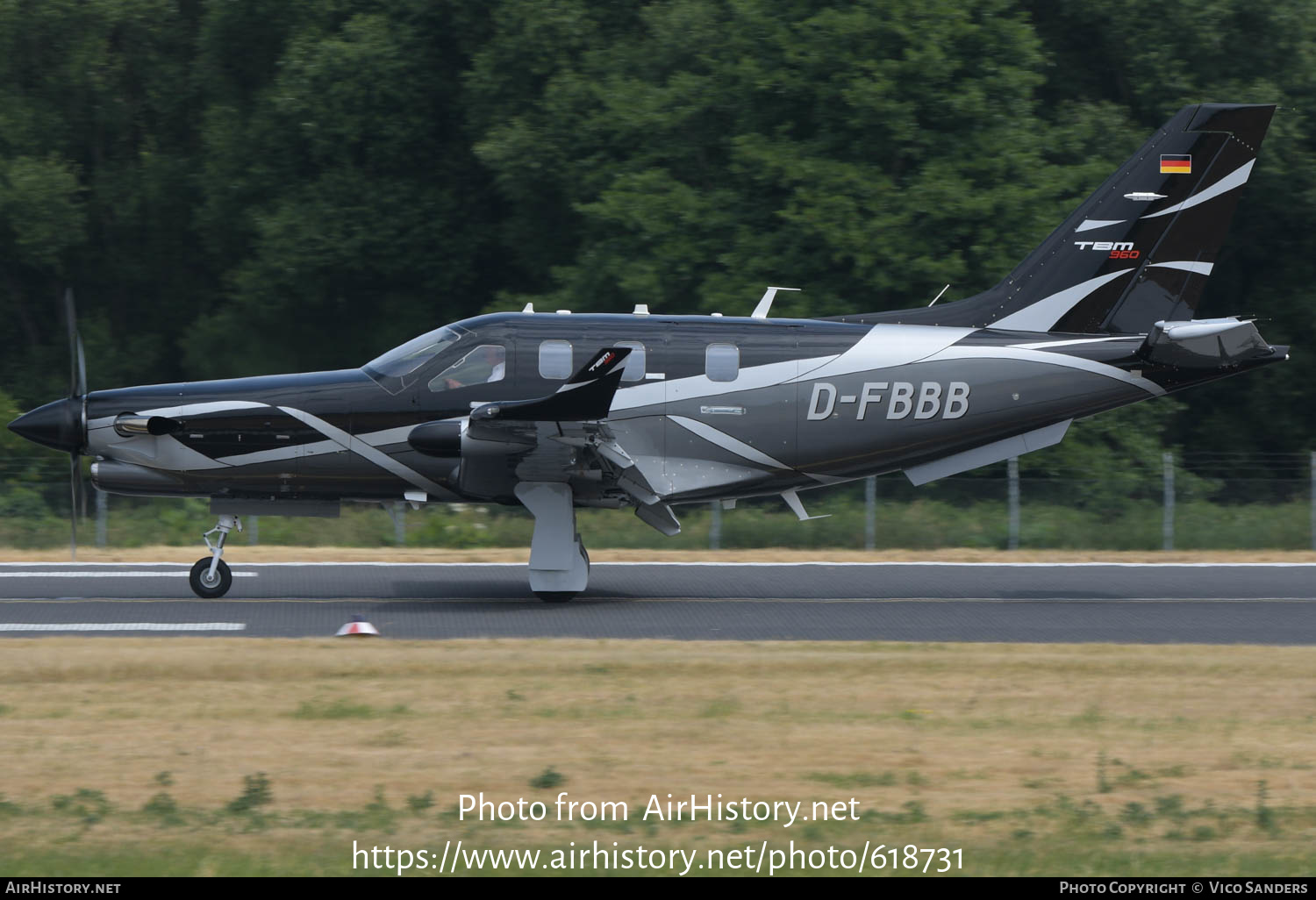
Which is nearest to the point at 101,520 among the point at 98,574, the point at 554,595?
the point at 98,574

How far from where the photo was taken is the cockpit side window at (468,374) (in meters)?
14.6

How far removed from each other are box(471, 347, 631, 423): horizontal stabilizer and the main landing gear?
3.30ft

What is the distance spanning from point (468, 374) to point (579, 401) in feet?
5.23

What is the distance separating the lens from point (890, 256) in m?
24.8

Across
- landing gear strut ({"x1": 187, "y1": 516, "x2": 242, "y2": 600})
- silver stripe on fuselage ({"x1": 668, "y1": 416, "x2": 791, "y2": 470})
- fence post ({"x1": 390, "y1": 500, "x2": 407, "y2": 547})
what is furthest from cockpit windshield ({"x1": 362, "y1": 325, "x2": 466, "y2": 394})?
fence post ({"x1": 390, "y1": 500, "x2": 407, "y2": 547})

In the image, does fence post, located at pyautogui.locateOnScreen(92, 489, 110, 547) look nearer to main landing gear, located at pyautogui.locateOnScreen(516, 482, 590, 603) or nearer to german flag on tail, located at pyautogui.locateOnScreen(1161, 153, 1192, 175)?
main landing gear, located at pyautogui.locateOnScreen(516, 482, 590, 603)

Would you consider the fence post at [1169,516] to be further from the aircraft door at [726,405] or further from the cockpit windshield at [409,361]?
the cockpit windshield at [409,361]

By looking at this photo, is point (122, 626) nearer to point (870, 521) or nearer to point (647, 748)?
point (647, 748)

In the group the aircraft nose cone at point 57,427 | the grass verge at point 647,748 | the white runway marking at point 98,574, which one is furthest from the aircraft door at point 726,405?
the aircraft nose cone at point 57,427

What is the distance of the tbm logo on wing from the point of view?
1508cm

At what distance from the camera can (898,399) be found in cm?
1512

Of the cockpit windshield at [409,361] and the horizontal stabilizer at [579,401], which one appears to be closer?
the horizontal stabilizer at [579,401]

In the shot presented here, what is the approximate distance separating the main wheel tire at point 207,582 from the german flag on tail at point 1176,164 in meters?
10.8

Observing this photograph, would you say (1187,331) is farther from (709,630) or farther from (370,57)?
(370,57)
